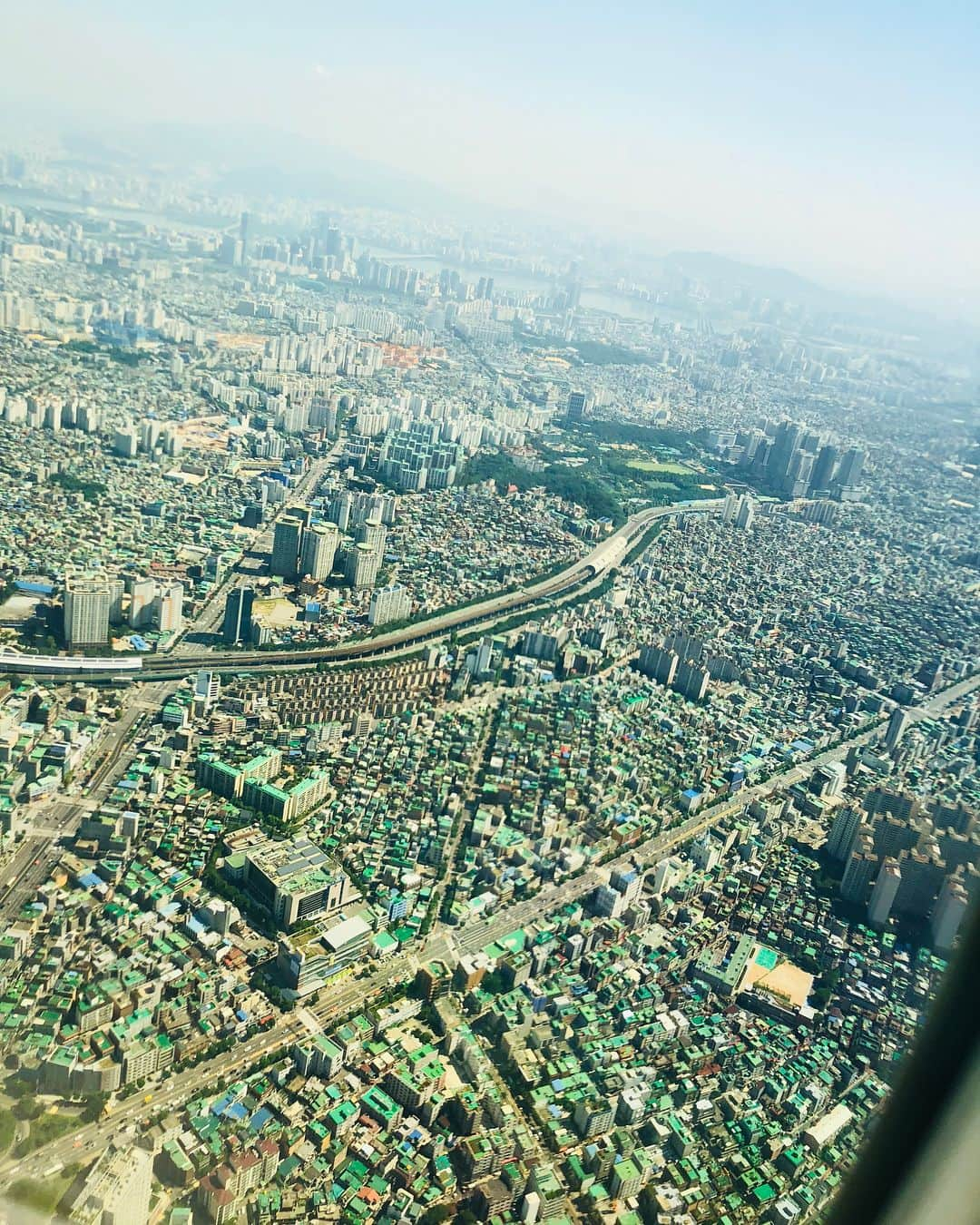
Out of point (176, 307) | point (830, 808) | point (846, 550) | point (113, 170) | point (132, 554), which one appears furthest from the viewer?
point (113, 170)

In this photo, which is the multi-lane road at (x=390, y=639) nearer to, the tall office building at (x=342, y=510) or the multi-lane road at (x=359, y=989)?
the tall office building at (x=342, y=510)

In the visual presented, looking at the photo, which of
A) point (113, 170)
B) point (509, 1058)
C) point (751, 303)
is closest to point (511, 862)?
point (509, 1058)

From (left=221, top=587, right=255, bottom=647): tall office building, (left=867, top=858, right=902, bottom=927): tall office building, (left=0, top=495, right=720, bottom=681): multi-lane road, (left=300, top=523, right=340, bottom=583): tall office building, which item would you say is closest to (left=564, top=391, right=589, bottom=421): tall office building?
(left=0, top=495, right=720, bottom=681): multi-lane road

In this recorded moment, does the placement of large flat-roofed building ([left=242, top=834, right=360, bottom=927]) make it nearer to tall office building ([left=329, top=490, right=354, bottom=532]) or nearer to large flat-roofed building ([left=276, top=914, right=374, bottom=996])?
large flat-roofed building ([left=276, top=914, right=374, bottom=996])

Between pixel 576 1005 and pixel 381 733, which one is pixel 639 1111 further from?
pixel 381 733

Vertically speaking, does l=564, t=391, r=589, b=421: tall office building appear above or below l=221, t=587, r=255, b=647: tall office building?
above

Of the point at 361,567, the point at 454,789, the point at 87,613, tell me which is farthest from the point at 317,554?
the point at 454,789

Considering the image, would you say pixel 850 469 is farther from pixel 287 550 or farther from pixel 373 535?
pixel 287 550

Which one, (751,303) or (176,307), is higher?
(751,303)
